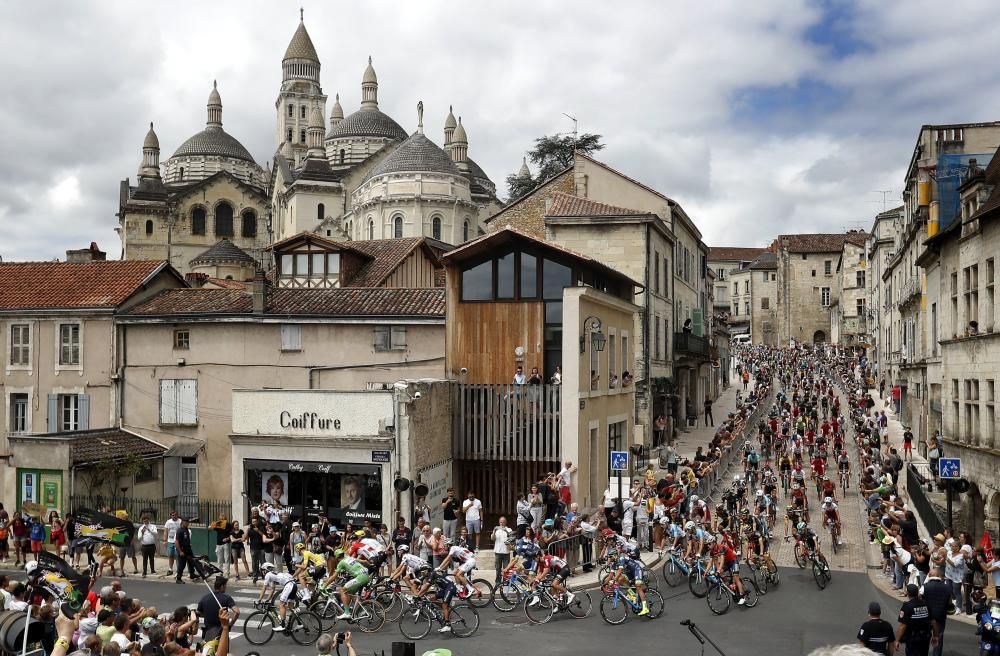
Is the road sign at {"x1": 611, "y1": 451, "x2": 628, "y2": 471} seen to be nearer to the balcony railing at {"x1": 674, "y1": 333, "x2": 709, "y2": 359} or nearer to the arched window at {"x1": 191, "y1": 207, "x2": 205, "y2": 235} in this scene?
the balcony railing at {"x1": 674, "y1": 333, "x2": 709, "y2": 359}

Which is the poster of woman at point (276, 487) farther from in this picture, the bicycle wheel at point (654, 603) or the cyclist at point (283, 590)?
the bicycle wheel at point (654, 603)

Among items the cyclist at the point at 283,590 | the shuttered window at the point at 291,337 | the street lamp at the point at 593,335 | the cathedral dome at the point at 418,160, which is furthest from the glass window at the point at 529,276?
the cathedral dome at the point at 418,160

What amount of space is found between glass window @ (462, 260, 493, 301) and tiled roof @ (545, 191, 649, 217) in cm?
1090

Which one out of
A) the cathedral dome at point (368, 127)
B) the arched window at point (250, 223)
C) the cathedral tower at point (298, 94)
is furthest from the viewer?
the cathedral tower at point (298, 94)

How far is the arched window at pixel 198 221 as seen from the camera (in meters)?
94.4

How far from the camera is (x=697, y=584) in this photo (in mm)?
17625

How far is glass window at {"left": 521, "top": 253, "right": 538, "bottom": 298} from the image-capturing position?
26.3 meters

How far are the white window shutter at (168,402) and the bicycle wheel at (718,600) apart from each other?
19.9 meters

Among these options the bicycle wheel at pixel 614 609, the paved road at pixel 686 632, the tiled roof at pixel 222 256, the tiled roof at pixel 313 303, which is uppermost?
the tiled roof at pixel 222 256

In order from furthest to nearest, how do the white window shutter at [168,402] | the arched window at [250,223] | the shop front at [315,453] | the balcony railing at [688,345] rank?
the arched window at [250,223], the balcony railing at [688,345], the white window shutter at [168,402], the shop front at [315,453]

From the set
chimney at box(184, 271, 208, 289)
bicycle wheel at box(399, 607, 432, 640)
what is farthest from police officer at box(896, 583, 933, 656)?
chimney at box(184, 271, 208, 289)

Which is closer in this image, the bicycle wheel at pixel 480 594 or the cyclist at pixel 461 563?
the cyclist at pixel 461 563

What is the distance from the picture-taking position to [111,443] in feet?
93.0

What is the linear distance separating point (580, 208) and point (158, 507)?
19172 millimetres
